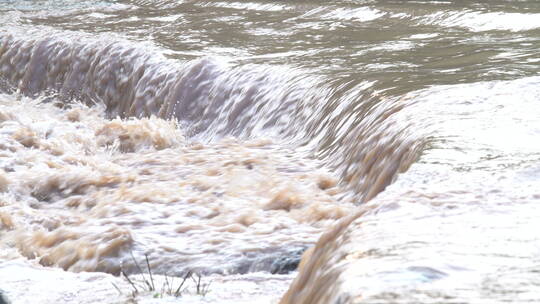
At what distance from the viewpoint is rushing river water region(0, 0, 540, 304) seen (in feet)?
11.2

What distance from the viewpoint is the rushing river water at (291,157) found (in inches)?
135

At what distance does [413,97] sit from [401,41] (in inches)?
144

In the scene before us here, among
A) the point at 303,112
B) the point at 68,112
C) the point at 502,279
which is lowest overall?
the point at 68,112

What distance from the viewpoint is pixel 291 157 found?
7.32m

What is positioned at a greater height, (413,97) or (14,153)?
(413,97)

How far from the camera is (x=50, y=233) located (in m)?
6.00

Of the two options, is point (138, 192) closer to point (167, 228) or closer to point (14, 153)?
point (167, 228)

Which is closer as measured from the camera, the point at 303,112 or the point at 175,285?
the point at 175,285

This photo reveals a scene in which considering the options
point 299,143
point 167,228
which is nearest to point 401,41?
point 299,143

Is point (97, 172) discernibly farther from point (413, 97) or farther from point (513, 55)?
point (513, 55)

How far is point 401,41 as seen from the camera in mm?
10117

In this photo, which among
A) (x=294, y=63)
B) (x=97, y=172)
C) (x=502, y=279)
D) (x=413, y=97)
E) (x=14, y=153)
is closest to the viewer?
(x=502, y=279)

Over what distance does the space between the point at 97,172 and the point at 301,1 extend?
28.2 ft

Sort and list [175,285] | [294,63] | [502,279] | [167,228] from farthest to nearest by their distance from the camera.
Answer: [294,63], [167,228], [175,285], [502,279]
